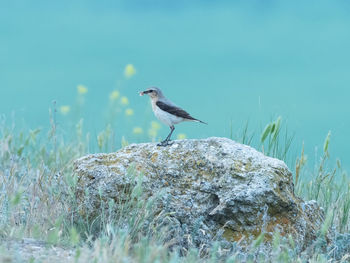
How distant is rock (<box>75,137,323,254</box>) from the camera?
4.99m

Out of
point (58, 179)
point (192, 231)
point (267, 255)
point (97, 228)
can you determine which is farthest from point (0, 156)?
point (267, 255)

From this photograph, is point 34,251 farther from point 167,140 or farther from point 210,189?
point 167,140

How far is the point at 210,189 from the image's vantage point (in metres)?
5.12

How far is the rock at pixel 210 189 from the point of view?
499 cm

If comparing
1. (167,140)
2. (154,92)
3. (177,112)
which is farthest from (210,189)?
(154,92)

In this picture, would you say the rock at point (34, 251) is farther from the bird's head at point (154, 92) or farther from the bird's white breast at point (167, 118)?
the bird's head at point (154, 92)

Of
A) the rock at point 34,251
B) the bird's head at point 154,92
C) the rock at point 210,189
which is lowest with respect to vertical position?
the rock at point 34,251

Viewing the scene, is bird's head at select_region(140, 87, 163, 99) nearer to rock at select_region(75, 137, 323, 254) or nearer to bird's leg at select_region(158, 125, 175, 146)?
bird's leg at select_region(158, 125, 175, 146)

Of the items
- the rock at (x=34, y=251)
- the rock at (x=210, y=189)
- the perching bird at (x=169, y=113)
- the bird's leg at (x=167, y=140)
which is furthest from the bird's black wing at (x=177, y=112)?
the rock at (x=34, y=251)

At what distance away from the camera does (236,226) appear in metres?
5.08

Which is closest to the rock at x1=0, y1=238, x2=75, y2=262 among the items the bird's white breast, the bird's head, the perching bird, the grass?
the grass

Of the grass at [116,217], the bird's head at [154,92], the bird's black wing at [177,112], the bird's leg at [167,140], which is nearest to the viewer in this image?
the grass at [116,217]

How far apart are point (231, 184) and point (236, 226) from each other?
15.7 inches

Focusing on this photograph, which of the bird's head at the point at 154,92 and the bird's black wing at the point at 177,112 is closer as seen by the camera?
the bird's black wing at the point at 177,112
